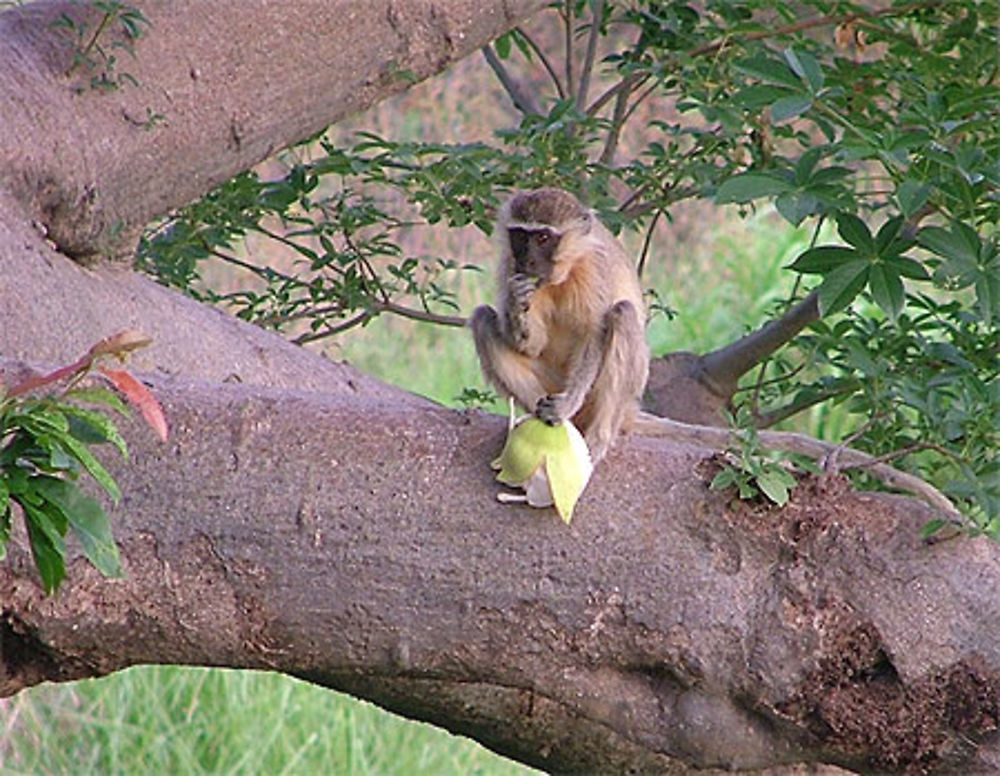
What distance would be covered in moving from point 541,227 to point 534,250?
0.06 m

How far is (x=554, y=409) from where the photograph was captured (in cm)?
310

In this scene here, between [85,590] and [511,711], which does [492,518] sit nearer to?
[511,711]

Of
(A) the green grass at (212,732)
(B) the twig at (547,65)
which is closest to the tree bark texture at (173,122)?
(B) the twig at (547,65)

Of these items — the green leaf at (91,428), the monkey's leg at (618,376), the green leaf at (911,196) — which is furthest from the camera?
the monkey's leg at (618,376)

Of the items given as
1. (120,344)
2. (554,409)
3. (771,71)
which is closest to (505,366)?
(554,409)

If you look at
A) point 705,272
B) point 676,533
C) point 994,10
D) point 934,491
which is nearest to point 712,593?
point 676,533

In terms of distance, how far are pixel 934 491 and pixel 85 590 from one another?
4.46ft

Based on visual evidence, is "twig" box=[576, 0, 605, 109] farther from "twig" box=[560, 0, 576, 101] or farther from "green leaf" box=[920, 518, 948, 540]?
"green leaf" box=[920, 518, 948, 540]

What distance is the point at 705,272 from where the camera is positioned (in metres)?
9.55

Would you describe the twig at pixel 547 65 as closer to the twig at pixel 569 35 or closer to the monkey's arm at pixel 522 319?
the twig at pixel 569 35

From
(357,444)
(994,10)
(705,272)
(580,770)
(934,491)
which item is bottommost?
(705,272)

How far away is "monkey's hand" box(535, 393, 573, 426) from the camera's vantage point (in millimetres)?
2811

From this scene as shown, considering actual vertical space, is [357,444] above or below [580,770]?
above

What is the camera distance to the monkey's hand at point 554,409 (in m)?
2.81
